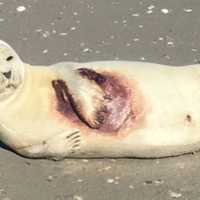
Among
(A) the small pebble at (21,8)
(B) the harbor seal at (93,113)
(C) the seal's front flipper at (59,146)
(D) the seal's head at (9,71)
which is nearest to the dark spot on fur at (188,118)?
(B) the harbor seal at (93,113)

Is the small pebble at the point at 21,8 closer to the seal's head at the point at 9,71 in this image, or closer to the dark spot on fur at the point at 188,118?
the seal's head at the point at 9,71

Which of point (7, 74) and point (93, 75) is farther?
point (93, 75)

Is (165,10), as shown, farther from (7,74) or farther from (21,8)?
(7,74)

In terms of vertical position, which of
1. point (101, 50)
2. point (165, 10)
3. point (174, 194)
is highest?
point (165, 10)

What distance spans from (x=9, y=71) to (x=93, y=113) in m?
0.54

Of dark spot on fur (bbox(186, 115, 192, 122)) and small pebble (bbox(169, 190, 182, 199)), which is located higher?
dark spot on fur (bbox(186, 115, 192, 122))

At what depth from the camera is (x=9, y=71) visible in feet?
15.2

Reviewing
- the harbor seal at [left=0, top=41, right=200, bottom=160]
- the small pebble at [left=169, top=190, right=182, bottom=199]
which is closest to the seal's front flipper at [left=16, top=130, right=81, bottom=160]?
the harbor seal at [left=0, top=41, right=200, bottom=160]

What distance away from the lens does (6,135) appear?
473 centimetres

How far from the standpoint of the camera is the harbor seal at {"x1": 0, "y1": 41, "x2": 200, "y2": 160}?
4.67 metres

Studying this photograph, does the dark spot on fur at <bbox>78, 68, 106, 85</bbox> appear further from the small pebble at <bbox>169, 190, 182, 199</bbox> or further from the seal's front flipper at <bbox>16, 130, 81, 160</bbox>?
the small pebble at <bbox>169, 190, 182, 199</bbox>

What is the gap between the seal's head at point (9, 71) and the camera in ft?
15.2

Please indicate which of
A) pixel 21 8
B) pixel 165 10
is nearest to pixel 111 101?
pixel 165 10

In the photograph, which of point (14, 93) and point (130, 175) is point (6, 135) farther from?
point (130, 175)
